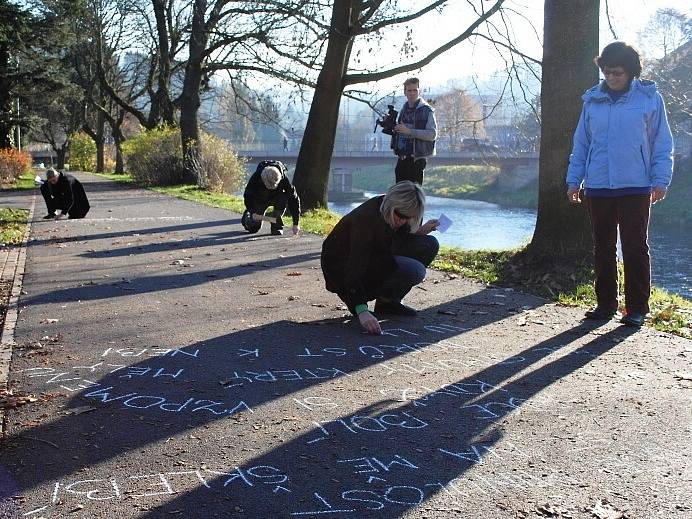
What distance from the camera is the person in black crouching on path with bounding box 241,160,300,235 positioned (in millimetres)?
10938

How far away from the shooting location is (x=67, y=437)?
3.61 m

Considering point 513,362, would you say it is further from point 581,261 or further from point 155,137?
point 155,137

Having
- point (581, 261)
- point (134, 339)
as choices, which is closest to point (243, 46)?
point (581, 261)

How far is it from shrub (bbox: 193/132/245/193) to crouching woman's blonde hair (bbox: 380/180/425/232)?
2072 centimetres

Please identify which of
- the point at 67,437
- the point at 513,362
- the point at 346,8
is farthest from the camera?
the point at 346,8

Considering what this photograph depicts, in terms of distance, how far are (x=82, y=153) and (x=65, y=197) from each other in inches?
2076

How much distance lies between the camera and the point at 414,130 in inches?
349

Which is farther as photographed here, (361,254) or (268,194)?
(268,194)

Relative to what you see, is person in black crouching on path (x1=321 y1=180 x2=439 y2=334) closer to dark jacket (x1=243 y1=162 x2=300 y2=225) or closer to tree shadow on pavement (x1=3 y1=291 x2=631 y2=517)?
tree shadow on pavement (x1=3 y1=291 x2=631 y2=517)

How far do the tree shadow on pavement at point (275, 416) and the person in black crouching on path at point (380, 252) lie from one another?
35 centimetres

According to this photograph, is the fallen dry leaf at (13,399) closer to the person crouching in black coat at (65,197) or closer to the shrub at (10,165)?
the person crouching in black coat at (65,197)

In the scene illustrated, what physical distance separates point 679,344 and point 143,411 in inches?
143

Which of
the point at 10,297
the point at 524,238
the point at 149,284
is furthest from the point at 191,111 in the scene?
the point at 10,297

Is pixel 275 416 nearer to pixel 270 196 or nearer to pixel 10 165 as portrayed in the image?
pixel 270 196
